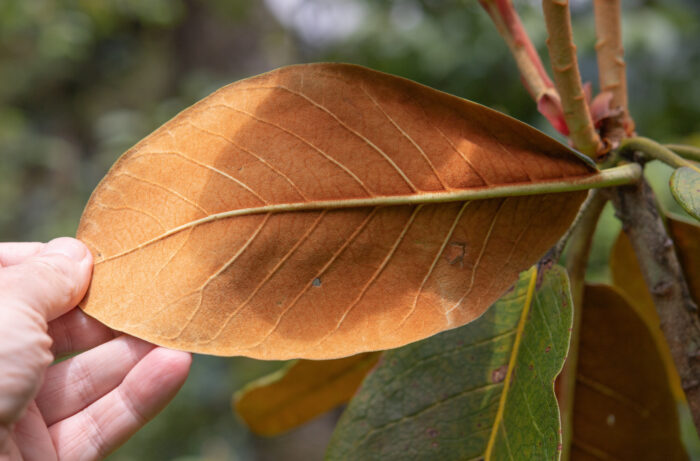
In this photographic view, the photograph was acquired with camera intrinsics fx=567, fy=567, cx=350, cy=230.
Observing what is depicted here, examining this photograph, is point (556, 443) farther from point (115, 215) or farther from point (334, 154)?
point (115, 215)

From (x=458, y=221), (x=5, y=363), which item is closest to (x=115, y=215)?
(x=5, y=363)

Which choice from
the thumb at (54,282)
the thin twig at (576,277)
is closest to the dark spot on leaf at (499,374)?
the thin twig at (576,277)

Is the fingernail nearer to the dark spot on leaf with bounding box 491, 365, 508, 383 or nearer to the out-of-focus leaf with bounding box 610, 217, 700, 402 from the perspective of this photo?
the dark spot on leaf with bounding box 491, 365, 508, 383

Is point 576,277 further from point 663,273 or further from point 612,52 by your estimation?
point 612,52

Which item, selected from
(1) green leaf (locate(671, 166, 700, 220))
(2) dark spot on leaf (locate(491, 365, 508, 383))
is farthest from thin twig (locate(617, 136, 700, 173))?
(2) dark spot on leaf (locate(491, 365, 508, 383))

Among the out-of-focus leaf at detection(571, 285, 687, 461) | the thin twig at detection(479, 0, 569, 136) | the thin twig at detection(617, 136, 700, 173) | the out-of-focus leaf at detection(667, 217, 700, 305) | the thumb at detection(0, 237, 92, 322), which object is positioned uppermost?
the thin twig at detection(479, 0, 569, 136)

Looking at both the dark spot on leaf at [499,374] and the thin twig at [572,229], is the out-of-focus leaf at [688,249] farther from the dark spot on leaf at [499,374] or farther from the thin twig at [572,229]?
the dark spot on leaf at [499,374]

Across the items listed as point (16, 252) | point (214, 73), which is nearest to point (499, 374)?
point (16, 252)

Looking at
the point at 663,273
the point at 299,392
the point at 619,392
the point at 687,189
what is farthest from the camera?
the point at 299,392
